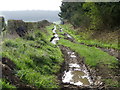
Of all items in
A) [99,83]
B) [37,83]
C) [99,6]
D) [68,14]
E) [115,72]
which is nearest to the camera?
[37,83]

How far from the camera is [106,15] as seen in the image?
89.2ft

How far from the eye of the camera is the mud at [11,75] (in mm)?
8806

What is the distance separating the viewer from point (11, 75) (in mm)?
9500

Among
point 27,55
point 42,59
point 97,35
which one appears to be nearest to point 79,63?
point 42,59

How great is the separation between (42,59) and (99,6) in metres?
15.8

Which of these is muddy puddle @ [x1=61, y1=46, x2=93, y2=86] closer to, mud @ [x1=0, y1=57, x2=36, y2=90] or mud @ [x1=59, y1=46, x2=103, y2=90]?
mud @ [x1=59, y1=46, x2=103, y2=90]

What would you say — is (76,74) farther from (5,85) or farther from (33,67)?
(5,85)

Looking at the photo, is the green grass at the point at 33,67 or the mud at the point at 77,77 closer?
the green grass at the point at 33,67

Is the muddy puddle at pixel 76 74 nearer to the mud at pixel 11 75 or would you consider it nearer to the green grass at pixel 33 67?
the green grass at pixel 33 67

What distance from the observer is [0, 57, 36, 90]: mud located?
28.9ft

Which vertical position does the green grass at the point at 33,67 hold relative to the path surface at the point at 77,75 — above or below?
above

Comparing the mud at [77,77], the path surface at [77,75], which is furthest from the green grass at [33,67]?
the path surface at [77,75]

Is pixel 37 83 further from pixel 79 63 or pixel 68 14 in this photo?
pixel 68 14

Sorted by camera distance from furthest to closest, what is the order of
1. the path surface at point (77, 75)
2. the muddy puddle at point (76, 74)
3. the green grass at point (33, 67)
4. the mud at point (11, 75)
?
the muddy puddle at point (76, 74), the path surface at point (77, 75), the green grass at point (33, 67), the mud at point (11, 75)
